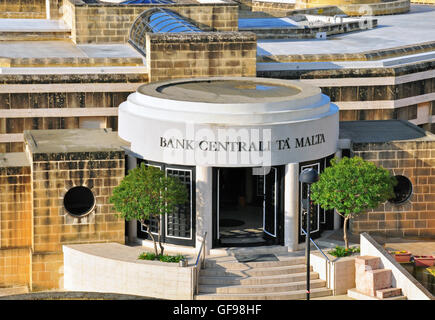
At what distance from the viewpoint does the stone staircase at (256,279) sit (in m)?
44.9

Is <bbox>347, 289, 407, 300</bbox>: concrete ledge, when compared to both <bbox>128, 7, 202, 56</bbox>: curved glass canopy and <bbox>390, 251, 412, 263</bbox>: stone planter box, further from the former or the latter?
<bbox>128, 7, 202, 56</bbox>: curved glass canopy

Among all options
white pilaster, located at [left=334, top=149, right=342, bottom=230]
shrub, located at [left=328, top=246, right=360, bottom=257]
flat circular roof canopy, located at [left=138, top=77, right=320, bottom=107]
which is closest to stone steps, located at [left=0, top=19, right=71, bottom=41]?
flat circular roof canopy, located at [left=138, top=77, right=320, bottom=107]

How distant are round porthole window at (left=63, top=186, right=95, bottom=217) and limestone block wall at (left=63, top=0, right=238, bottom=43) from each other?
18311mm

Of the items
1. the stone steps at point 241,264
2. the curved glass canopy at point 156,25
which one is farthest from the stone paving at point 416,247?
the curved glass canopy at point 156,25

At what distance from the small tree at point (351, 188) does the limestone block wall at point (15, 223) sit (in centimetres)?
1306

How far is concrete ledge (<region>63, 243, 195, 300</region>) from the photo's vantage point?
44.6 metres

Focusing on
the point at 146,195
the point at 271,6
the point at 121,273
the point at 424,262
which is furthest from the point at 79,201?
the point at 271,6

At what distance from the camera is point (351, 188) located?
46.2m

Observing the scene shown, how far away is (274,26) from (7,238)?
3425cm

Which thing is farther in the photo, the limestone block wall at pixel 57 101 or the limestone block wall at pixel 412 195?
the limestone block wall at pixel 57 101

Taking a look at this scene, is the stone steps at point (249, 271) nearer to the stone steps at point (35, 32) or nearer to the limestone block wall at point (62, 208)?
the limestone block wall at point (62, 208)

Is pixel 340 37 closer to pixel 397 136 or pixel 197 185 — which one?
pixel 397 136
